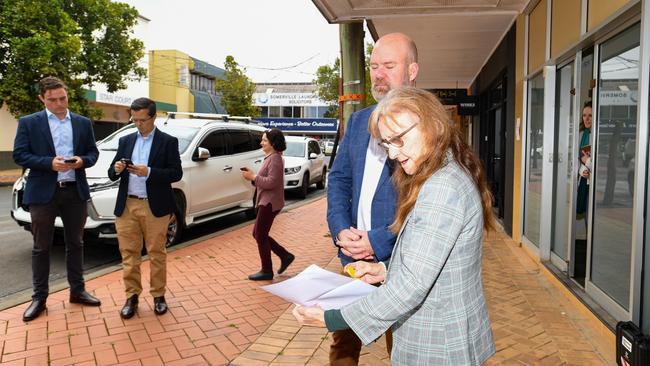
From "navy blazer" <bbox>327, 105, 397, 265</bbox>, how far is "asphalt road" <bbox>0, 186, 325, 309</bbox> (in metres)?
3.90

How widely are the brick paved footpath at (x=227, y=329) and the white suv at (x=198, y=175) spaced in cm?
116

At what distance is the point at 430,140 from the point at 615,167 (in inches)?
126

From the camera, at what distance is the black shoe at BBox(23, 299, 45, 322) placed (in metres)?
4.49

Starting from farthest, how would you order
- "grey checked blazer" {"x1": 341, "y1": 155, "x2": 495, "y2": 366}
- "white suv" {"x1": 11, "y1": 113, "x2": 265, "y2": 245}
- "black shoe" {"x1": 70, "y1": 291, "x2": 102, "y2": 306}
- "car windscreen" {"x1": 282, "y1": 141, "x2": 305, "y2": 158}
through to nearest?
1. "car windscreen" {"x1": 282, "y1": 141, "x2": 305, "y2": 158}
2. "white suv" {"x1": 11, "y1": 113, "x2": 265, "y2": 245}
3. "black shoe" {"x1": 70, "y1": 291, "x2": 102, "y2": 306}
4. "grey checked blazer" {"x1": 341, "y1": 155, "x2": 495, "y2": 366}

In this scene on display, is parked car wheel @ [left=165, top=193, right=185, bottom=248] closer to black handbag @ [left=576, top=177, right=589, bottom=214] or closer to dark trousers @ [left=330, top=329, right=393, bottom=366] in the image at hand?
black handbag @ [left=576, top=177, right=589, bottom=214]

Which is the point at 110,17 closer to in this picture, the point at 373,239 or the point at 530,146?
the point at 530,146

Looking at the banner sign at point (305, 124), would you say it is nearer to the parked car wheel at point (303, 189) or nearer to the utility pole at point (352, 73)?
the parked car wheel at point (303, 189)

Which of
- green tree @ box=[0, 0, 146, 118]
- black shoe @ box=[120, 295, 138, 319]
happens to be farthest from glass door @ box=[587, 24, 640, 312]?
green tree @ box=[0, 0, 146, 118]

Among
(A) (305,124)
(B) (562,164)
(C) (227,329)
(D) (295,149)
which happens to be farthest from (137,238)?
(A) (305,124)

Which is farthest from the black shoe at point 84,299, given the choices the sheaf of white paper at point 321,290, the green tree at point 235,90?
the green tree at point 235,90

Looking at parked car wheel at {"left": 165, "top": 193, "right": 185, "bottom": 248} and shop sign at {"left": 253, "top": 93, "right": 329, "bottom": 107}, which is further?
shop sign at {"left": 253, "top": 93, "right": 329, "bottom": 107}

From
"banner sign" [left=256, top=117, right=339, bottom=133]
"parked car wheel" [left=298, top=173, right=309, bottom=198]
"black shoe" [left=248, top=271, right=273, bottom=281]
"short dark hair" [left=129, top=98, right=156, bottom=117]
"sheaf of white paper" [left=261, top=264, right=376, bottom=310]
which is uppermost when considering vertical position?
"banner sign" [left=256, top=117, right=339, bottom=133]

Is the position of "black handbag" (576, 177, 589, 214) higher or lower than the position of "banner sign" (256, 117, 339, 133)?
lower

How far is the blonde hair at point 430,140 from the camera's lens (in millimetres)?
1700
